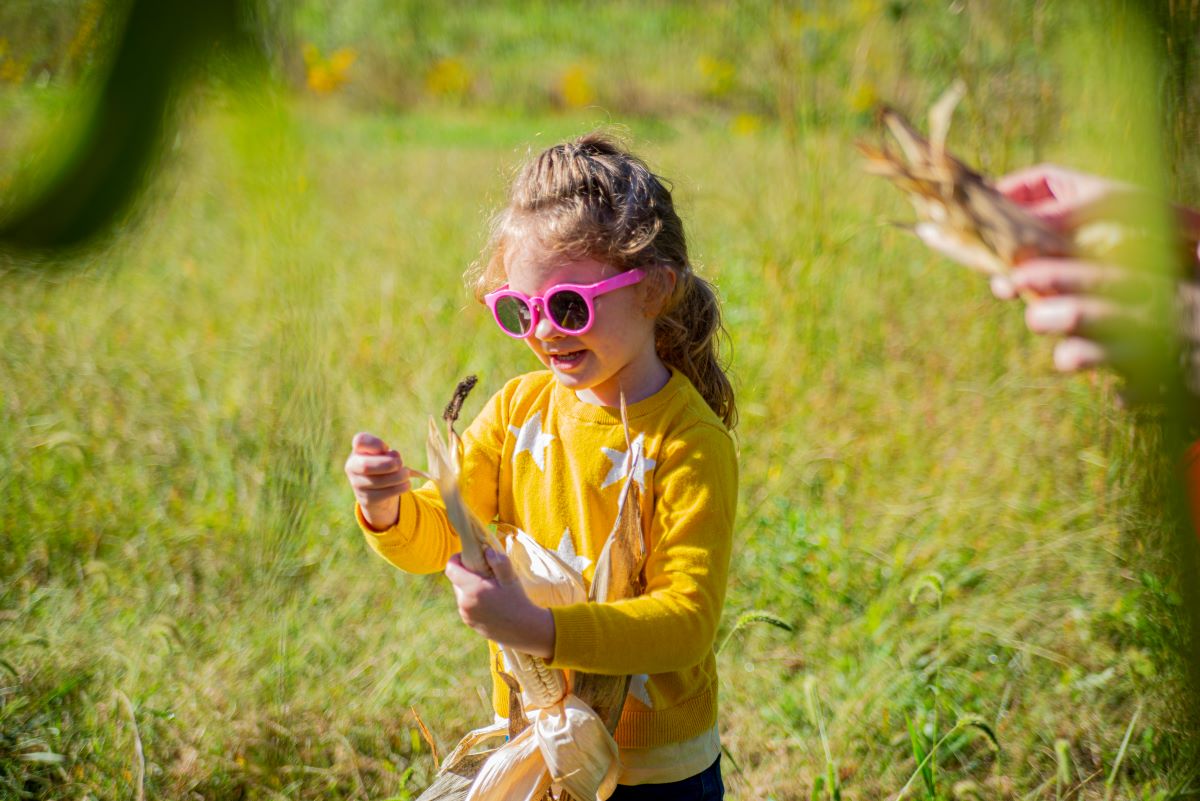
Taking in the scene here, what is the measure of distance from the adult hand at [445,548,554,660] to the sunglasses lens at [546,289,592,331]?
295 mm

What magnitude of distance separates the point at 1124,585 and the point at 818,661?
2.17 feet

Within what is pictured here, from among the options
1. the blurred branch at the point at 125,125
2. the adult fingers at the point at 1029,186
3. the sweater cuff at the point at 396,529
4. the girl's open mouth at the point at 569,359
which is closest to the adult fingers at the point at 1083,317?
the adult fingers at the point at 1029,186

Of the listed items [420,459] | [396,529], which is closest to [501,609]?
[396,529]

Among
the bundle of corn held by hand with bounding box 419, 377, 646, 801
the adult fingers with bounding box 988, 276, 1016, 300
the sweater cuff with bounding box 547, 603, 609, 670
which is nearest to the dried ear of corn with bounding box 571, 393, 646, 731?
the bundle of corn held by hand with bounding box 419, 377, 646, 801

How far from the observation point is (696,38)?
31.9ft

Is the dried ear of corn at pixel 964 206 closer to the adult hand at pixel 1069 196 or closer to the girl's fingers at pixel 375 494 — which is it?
the adult hand at pixel 1069 196

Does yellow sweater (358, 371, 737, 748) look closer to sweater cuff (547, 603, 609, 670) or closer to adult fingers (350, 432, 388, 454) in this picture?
sweater cuff (547, 603, 609, 670)

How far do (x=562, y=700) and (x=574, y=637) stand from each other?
0.15m

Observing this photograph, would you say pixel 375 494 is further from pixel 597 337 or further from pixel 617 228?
pixel 617 228

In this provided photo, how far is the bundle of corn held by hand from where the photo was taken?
4.08 feet

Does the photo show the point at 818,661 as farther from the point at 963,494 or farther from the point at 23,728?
the point at 23,728

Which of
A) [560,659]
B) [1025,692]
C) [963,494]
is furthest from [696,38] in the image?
[560,659]

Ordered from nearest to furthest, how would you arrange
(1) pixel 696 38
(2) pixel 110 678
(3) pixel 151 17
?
(3) pixel 151 17 < (2) pixel 110 678 < (1) pixel 696 38

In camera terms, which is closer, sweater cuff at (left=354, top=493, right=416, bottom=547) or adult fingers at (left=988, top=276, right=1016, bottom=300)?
adult fingers at (left=988, top=276, right=1016, bottom=300)
